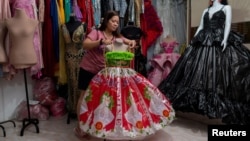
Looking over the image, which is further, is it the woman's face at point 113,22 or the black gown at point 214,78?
the black gown at point 214,78

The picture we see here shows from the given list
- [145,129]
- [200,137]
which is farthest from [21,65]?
[200,137]

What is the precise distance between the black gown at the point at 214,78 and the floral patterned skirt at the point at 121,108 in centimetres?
43

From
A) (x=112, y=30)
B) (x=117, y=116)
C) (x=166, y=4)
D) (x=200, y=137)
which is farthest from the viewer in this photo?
(x=166, y=4)

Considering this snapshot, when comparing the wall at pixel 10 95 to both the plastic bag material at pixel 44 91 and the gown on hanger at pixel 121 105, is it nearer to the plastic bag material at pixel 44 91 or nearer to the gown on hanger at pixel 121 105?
the plastic bag material at pixel 44 91

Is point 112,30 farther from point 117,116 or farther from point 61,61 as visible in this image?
point 61,61

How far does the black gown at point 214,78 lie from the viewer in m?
2.33

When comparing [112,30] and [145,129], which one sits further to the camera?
[112,30]

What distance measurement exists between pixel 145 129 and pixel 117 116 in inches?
9.2

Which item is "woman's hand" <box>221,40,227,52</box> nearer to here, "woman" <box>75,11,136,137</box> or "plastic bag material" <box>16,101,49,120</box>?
"woman" <box>75,11,136,137</box>

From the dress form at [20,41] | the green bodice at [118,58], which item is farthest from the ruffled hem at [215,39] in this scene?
the dress form at [20,41]

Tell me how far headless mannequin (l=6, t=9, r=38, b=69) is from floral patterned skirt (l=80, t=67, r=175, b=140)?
0.71 metres

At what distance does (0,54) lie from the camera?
237 cm

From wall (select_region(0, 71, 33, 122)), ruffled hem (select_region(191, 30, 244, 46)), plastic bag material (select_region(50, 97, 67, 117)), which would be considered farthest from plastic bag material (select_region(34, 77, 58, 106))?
ruffled hem (select_region(191, 30, 244, 46))

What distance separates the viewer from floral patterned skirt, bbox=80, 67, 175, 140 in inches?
75.8
